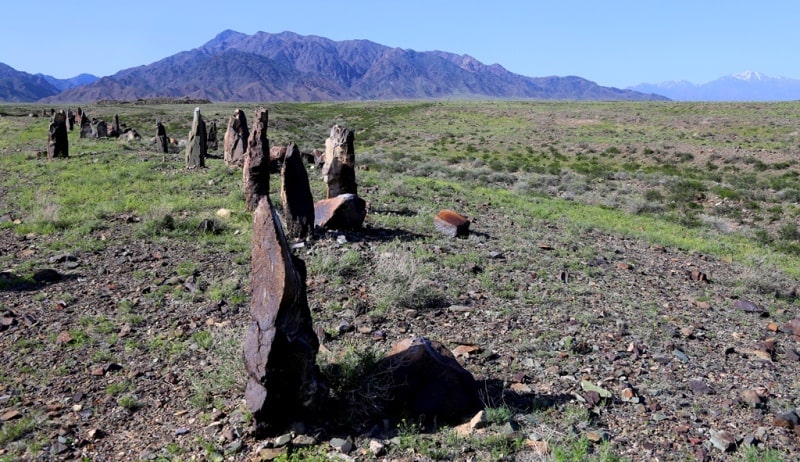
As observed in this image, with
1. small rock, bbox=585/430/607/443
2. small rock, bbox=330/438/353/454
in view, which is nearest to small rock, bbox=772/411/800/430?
small rock, bbox=585/430/607/443

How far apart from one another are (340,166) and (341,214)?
7.82ft

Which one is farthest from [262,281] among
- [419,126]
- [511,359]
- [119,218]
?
[419,126]

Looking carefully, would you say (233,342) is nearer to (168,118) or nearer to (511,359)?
(511,359)

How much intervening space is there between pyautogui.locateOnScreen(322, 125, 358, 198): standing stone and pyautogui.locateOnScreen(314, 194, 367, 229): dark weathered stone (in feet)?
5.92

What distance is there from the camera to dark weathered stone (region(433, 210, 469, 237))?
40.9 feet

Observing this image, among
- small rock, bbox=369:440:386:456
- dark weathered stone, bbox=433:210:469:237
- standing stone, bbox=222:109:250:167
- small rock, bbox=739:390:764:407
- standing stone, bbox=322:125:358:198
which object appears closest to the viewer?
small rock, bbox=369:440:386:456

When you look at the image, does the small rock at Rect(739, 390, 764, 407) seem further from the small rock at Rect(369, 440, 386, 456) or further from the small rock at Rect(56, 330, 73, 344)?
the small rock at Rect(56, 330, 73, 344)

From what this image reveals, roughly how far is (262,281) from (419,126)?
59.1 meters

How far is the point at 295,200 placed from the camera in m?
11.0

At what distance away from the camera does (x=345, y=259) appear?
981cm

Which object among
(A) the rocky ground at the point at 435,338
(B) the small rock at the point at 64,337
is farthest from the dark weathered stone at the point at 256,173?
(B) the small rock at the point at 64,337

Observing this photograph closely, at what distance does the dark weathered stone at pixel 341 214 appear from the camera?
38.1 ft

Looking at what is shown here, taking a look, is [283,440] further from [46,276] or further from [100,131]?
[100,131]

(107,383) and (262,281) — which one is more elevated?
(262,281)
